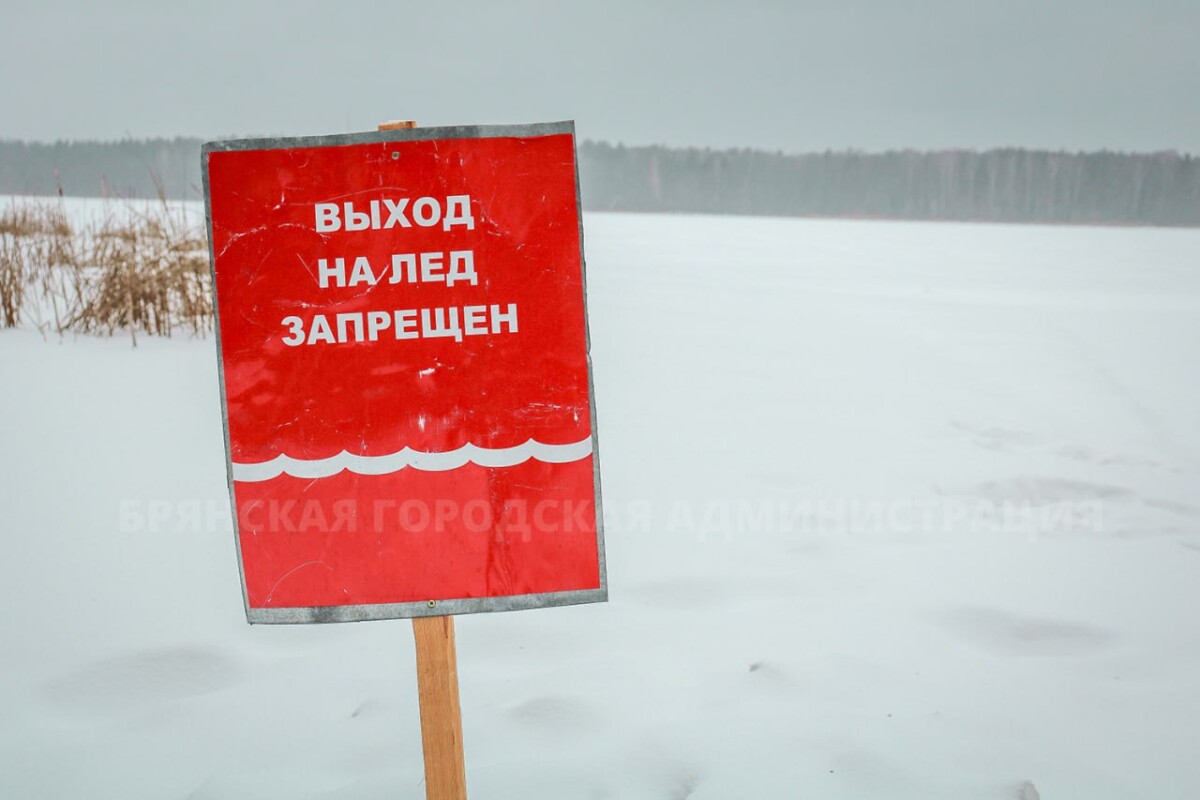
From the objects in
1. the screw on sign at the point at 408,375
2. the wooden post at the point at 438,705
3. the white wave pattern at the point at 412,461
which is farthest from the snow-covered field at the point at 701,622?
the white wave pattern at the point at 412,461

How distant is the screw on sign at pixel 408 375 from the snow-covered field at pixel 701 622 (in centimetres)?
53

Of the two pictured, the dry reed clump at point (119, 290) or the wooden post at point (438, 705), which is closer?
the wooden post at point (438, 705)

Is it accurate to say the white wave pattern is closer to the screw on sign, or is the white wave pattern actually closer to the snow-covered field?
the screw on sign

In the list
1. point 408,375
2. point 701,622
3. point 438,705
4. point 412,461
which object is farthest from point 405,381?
point 701,622

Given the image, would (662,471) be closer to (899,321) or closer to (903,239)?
(899,321)

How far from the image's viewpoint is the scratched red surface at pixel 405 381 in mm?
1207

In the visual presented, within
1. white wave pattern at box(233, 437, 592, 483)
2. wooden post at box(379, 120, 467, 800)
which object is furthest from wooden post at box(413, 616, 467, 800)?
white wave pattern at box(233, 437, 592, 483)

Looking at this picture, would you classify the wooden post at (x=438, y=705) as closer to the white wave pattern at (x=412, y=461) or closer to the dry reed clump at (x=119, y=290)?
the white wave pattern at (x=412, y=461)

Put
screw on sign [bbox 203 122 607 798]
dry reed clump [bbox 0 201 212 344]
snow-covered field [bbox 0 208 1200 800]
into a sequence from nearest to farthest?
screw on sign [bbox 203 122 607 798]
snow-covered field [bbox 0 208 1200 800]
dry reed clump [bbox 0 201 212 344]

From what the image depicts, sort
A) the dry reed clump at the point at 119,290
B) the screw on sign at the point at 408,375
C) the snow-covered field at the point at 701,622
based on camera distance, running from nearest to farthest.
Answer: the screw on sign at the point at 408,375, the snow-covered field at the point at 701,622, the dry reed clump at the point at 119,290

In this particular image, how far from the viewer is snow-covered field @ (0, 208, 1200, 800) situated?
5.34 feet

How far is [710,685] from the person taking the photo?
188 centimetres

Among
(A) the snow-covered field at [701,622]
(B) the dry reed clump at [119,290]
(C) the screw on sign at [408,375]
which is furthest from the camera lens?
(B) the dry reed clump at [119,290]

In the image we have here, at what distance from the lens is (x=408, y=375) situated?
48.8 inches
